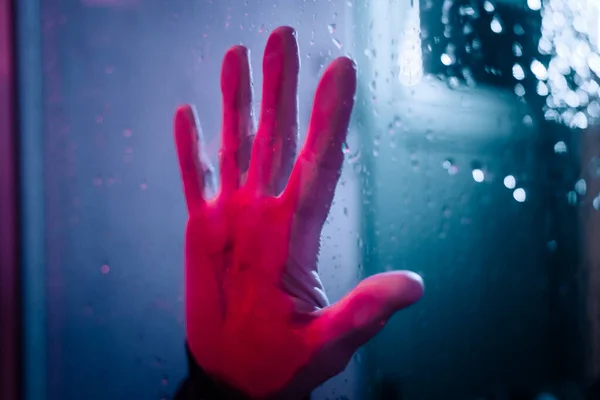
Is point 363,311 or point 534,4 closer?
point 363,311

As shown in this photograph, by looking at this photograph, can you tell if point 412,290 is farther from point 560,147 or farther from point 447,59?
point 560,147

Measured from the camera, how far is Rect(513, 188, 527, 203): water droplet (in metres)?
0.84

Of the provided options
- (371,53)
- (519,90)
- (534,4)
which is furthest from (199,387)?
(534,4)

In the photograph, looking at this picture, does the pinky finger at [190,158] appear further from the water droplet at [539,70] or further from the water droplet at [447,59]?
the water droplet at [539,70]

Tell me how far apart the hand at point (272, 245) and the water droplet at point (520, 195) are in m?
0.58

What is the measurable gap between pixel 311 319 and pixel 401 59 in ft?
1.64

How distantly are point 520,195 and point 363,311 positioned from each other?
0.65 meters

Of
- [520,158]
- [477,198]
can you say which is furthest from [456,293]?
[520,158]

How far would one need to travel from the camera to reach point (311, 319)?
404mm

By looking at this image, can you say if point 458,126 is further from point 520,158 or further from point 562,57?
point 562,57

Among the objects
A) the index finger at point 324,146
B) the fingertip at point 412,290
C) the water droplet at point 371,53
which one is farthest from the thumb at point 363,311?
the water droplet at point 371,53

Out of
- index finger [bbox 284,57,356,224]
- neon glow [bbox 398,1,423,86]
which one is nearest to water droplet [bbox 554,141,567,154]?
neon glow [bbox 398,1,423,86]

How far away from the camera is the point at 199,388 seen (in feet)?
1.68

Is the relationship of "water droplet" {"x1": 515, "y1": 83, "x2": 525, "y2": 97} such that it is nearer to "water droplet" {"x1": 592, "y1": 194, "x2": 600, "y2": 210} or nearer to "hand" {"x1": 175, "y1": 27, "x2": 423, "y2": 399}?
"water droplet" {"x1": 592, "y1": 194, "x2": 600, "y2": 210}
